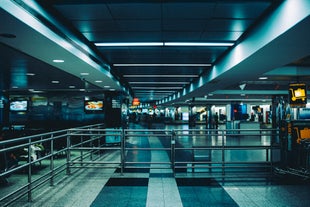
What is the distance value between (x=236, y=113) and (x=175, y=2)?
21553 millimetres

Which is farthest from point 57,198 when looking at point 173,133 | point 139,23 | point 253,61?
point 253,61

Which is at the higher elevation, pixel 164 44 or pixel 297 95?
pixel 164 44

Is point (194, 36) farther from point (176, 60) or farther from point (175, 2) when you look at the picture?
point (176, 60)

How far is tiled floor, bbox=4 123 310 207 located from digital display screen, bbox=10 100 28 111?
10.6 meters

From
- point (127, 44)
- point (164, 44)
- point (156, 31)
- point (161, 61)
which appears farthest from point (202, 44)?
point (161, 61)

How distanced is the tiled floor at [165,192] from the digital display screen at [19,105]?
1060 centimetres

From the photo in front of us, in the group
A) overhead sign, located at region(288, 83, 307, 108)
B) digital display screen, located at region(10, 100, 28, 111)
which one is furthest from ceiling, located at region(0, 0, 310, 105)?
digital display screen, located at region(10, 100, 28, 111)

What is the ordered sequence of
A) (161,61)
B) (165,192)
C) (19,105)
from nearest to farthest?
(165,192) < (161,61) < (19,105)

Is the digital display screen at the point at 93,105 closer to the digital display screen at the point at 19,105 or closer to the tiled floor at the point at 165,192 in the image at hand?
the digital display screen at the point at 19,105

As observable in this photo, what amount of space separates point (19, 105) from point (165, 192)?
504 inches

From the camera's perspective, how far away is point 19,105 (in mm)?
14273

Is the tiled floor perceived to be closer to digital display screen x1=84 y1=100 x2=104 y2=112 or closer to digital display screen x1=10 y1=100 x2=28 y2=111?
digital display screen x1=84 y1=100 x2=104 y2=112

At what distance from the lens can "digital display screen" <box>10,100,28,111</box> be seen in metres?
14.2

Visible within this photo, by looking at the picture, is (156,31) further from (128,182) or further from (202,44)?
(128,182)
